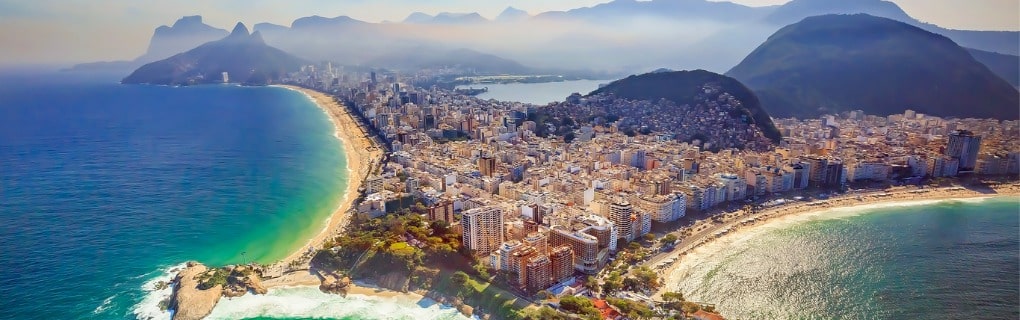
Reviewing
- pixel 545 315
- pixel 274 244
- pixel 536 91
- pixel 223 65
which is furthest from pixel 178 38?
pixel 545 315

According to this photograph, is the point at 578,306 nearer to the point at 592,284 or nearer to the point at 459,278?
the point at 592,284

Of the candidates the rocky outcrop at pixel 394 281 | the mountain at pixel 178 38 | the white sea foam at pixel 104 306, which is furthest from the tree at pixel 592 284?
the mountain at pixel 178 38

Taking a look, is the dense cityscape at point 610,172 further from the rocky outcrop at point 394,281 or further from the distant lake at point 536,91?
the distant lake at point 536,91

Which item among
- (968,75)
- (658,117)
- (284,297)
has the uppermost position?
(968,75)

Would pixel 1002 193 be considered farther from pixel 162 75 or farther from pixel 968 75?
pixel 162 75

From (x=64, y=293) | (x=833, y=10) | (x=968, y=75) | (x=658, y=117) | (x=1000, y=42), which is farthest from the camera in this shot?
(x=833, y=10)

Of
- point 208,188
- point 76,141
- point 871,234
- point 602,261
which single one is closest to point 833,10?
point 871,234
